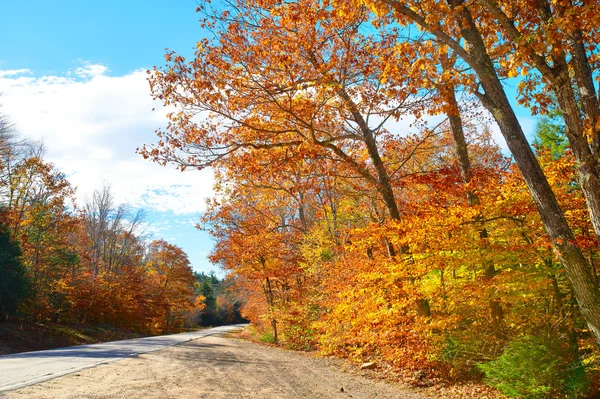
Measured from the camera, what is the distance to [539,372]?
6.54 meters

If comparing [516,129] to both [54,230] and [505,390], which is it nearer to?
[505,390]

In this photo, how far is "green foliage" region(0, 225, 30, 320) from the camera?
61.6 feet

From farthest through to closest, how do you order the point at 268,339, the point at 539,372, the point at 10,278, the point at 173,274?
the point at 173,274, the point at 268,339, the point at 10,278, the point at 539,372

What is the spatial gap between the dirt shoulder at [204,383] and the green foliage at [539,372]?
6.69 ft

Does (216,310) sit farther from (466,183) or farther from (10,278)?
(466,183)

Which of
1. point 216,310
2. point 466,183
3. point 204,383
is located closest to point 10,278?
point 204,383

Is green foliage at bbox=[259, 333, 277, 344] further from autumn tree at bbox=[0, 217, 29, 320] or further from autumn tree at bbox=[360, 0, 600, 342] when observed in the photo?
autumn tree at bbox=[360, 0, 600, 342]

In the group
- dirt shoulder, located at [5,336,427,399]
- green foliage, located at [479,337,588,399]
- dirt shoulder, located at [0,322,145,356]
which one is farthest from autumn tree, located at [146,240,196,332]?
green foliage, located at [479,337,588,399]

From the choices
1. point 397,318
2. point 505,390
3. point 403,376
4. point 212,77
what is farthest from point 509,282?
point 212,77

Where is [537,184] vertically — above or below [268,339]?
above

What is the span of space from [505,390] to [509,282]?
89.6 inches

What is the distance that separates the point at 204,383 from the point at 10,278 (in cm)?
1633

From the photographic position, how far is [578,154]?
5730 mm

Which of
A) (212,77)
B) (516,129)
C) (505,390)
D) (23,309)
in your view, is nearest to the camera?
(516,129)
